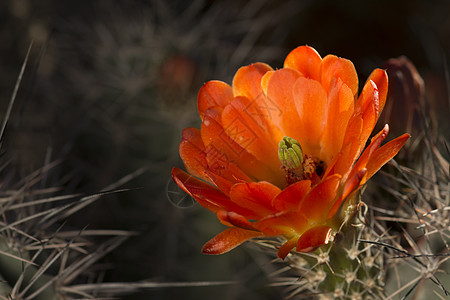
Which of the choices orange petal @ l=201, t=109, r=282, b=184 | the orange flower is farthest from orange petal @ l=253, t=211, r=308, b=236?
orange petal @ l=201, t=109, r=282, b=184

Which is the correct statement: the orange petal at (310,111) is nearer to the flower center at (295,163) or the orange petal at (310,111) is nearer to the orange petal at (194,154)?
the flower center at (295,163)

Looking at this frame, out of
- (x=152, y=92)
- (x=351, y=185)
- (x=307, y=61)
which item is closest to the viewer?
(x=351, y=185)

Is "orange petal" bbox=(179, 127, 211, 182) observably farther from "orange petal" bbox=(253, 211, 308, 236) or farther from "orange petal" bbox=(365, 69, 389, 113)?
"orange petal" bbox=(365, 69, 389, 113)

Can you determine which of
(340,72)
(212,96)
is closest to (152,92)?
(212,96)

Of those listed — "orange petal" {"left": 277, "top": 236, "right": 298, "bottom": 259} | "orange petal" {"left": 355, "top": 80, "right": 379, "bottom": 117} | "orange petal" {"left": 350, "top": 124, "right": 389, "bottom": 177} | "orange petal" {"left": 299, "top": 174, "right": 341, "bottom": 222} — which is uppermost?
"orange petal" {"left": 355, "top": 80, "right": 379, "bottom": 117}

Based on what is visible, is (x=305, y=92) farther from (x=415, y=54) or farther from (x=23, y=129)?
(x=415, y=54)

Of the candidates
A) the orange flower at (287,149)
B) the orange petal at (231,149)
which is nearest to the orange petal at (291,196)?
the orange flower at (287,149)

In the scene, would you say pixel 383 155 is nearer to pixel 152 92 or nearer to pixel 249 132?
pixel 249 132
